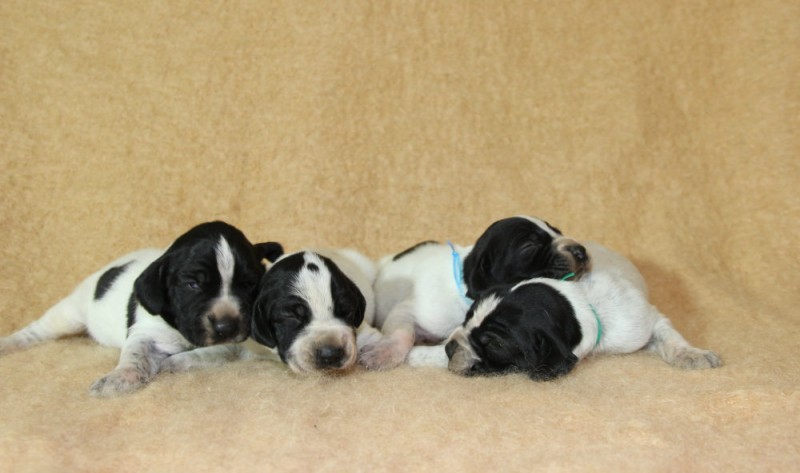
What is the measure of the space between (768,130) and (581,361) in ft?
9.96

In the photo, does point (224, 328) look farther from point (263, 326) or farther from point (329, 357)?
point (329, 357)

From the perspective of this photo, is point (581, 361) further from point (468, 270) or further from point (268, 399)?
point (268, 399)

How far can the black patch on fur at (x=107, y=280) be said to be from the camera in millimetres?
4738

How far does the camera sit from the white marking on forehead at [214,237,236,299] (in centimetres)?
404

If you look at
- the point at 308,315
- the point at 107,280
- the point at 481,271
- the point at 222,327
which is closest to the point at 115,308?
the point at 107,280

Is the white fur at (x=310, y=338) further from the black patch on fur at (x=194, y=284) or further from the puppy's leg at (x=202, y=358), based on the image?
the black patch on fur at (x=194, y=284)

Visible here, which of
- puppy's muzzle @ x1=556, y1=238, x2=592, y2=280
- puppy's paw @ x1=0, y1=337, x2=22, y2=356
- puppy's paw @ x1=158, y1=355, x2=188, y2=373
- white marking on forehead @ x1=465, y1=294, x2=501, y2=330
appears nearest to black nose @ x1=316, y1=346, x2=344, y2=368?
white marking on forehead @ x1=465, y1=294, x2=501, y2=330

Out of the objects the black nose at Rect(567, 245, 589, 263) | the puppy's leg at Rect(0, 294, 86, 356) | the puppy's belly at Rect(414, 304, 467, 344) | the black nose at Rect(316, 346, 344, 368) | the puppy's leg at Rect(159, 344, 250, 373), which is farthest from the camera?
the puppy's leg at Rect(0, 294, 86, 356)

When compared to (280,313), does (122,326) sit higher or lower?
lower

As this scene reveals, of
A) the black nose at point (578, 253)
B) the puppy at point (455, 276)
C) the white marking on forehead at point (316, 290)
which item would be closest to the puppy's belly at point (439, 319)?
the puppy at point (455, 276)

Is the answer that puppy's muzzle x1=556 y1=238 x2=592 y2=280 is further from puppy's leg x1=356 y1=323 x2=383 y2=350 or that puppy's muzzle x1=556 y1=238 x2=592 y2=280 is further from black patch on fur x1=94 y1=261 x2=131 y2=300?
black patch on fur x1=94 y1=261 x2=131 y2=300

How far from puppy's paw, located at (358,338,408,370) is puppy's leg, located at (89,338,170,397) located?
109cm

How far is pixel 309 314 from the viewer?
392cm

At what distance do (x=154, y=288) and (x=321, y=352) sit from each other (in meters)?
1.00
